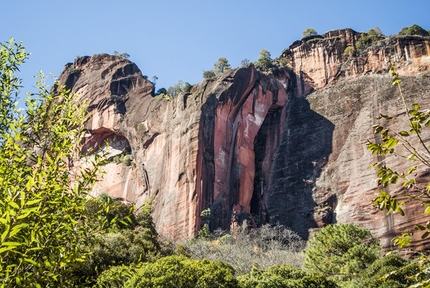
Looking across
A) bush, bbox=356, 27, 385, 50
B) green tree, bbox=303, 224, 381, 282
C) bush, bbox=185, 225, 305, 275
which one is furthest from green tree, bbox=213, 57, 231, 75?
green tree, bbox=303, 224, 381, 282

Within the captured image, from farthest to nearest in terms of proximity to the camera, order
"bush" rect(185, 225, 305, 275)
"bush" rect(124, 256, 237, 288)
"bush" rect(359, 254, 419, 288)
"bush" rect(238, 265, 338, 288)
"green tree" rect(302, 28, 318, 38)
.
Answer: "green tree" rect(302, 28, 318, 38), "bush" rect(185, 225, 305, 275), "bush" rect(238, 265, 338, 288), "bush" rect(359, 254, 419, 288), "bush" rect(124, 256, 237, 288)

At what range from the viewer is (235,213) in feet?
144

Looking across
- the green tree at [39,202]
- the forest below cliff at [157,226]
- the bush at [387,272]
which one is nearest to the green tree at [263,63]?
the forest below cliff at [157,226]

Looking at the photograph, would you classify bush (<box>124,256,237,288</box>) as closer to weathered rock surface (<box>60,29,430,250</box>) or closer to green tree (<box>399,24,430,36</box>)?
weathered rock surface (<box>60,29,430,250</box>)

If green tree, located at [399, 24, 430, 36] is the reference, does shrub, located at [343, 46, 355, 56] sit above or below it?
below

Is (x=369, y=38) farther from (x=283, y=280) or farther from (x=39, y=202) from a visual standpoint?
(x=39, y=202)

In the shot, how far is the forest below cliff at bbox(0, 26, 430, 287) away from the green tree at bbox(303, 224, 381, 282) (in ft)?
0.18

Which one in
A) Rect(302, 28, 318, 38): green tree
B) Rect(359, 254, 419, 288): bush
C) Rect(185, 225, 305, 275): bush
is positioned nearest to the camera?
Rect(359, 254, 419, 288): bush

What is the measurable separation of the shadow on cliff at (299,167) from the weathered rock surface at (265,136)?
0.37 ft

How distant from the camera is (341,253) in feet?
90.1

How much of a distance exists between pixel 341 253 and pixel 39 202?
2375 centimetres

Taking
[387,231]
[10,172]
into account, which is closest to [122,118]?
[387,231]

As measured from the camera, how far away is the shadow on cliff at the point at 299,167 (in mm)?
44953

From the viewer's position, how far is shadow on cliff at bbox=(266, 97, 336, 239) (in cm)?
4495
